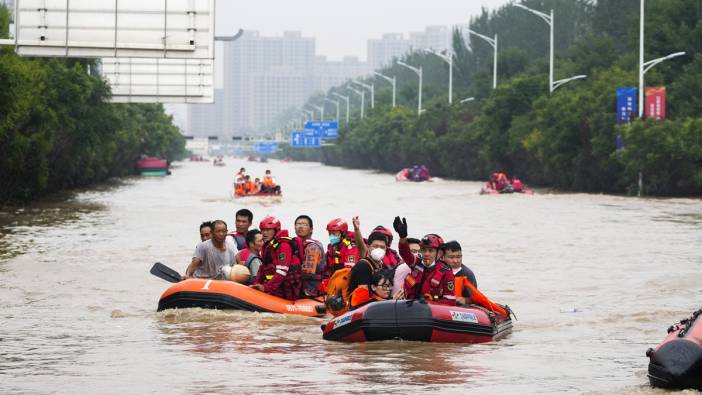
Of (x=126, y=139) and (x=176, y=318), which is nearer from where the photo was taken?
(x=176, y=318)

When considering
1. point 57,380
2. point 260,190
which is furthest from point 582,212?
point 57,380

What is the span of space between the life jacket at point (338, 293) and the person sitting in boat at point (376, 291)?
2.01ft

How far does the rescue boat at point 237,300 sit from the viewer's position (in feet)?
59.6

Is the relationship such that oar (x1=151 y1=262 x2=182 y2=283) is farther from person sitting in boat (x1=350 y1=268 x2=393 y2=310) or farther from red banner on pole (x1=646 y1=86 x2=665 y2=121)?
red banner on pole (x1=646 y1=86 x2=665 y2=121)

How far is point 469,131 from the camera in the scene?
9131 cm

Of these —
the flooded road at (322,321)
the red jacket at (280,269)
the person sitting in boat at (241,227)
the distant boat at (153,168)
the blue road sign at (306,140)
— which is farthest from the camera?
the blue road sign at (306,140)

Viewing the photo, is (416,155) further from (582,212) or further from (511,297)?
(511,297)

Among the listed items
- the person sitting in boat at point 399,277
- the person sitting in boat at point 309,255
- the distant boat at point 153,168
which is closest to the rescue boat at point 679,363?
the person sitting in boat at point 399,277

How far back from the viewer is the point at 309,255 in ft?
59.5

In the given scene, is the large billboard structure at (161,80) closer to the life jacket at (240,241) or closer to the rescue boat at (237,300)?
the life jacket at (240,241)

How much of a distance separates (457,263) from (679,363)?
13.3 feet

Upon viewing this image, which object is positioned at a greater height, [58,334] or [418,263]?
[418,263]

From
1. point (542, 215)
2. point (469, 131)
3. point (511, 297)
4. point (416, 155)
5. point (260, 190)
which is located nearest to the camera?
point (511, 297)

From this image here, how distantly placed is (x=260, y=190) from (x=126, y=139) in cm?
2528
